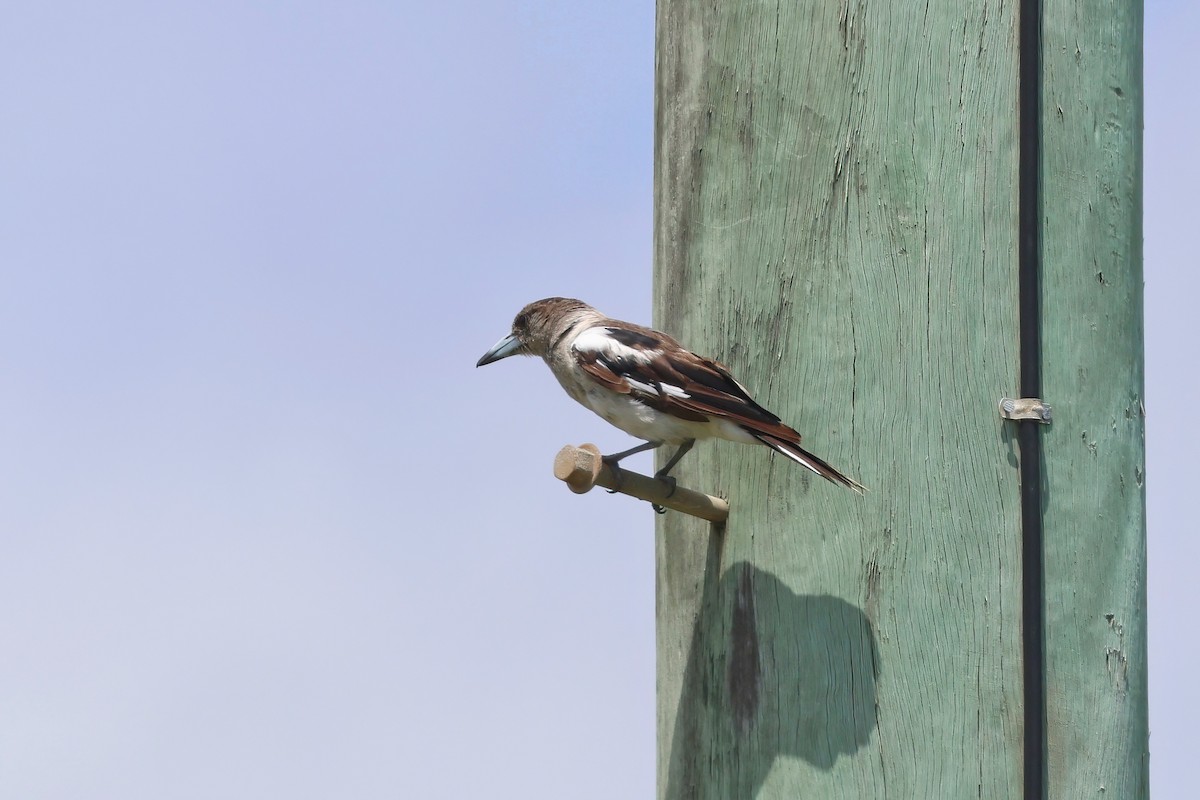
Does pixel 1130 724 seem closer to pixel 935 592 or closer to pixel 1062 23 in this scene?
pixel 935 592

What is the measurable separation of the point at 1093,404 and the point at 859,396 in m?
0.56

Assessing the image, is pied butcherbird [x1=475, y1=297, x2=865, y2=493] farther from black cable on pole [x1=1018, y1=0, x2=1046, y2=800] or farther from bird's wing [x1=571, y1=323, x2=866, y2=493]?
black cable on pole [x1=1018, y1=0, x2=1046, y2=800]

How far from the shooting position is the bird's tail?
3928mm

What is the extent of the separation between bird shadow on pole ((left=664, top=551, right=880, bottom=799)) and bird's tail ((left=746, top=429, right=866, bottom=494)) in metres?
0.30

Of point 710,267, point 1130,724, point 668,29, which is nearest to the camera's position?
point 1130,724

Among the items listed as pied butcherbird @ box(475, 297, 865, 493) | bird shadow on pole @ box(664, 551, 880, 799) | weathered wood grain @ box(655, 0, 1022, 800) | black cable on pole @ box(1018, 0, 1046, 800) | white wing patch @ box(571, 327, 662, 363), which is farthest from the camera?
white wing patch @ box(571, 327, 662, 363)

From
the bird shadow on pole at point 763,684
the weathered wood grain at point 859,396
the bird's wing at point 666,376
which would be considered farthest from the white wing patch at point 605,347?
the bird shadow on pole at point 763,684

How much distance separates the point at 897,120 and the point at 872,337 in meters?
0.56

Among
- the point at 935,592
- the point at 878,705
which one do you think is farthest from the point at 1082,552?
the point at 878,705

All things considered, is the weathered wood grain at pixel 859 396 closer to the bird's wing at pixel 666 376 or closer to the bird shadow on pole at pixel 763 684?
the bird shadow on pole at pixel 763 684

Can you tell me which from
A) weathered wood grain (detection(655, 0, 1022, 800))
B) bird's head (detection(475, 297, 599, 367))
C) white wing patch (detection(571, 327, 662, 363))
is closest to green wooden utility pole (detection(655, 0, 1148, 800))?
weathered wood grain (detection(655, 0, 1022, 800))

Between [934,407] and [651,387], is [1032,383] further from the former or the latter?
[651,387]

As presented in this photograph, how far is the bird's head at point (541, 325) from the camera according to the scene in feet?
17.0

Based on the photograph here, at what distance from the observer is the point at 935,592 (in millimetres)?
3887
